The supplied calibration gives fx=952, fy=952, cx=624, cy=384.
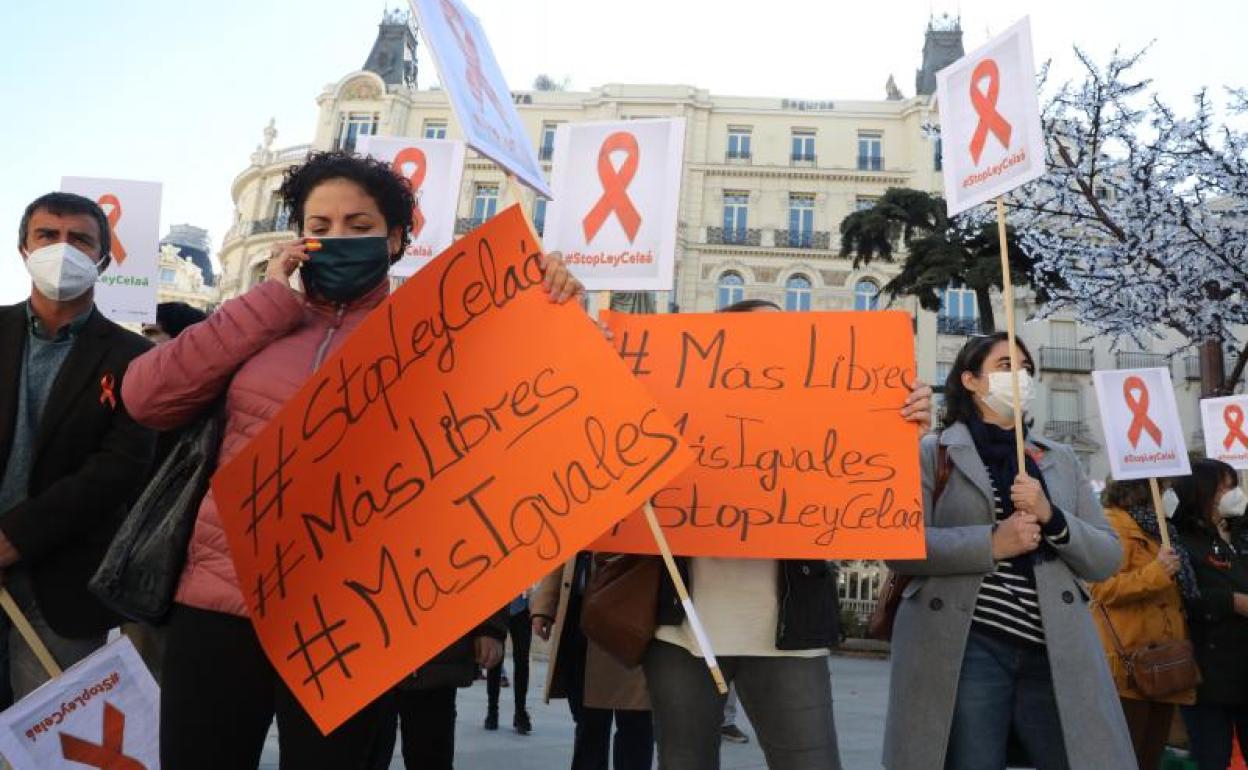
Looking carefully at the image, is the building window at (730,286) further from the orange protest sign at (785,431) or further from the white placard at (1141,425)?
the orange protest sign at (785,431)

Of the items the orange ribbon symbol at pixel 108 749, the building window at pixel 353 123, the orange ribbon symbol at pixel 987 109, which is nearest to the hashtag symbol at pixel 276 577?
the orange ribbon symbol at pixel 108 749

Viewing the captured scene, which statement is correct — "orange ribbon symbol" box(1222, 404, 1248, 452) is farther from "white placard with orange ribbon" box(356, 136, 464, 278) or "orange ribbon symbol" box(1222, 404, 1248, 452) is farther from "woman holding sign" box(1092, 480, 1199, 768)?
"white placard with orange ribbon" box(356, 136, 464, 278)

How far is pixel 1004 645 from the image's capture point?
3.02 meters

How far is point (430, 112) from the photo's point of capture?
3916cm

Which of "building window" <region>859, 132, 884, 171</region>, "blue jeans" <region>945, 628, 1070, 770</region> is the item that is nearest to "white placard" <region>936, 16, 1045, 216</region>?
"blue jeans" <region>945, 628, 1070, 770</region>

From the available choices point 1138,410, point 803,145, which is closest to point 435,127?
point 803,145

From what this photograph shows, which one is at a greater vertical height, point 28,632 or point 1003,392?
point 1003,392

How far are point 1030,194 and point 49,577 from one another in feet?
30.7

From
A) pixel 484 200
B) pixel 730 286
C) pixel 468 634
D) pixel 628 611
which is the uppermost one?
pixel 484 200

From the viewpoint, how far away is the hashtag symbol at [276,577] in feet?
6.72

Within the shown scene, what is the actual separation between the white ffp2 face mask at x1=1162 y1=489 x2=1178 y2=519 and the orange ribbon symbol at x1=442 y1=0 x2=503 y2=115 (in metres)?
4.42

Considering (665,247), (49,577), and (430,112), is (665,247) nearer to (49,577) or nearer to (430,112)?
(49,577)

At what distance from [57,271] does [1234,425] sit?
881cm

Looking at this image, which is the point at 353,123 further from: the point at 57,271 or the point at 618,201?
the point at 57,271
